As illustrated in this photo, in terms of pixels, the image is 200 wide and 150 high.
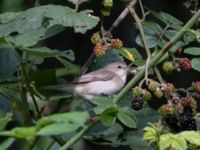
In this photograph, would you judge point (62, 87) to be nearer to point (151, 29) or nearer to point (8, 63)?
point (8, 63)

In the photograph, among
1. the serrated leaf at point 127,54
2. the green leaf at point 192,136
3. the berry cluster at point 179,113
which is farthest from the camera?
the serrated leaf at point 127,54

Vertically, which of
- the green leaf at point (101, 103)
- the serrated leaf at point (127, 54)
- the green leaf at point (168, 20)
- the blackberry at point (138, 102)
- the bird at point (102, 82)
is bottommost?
the bird at point (102, 82)

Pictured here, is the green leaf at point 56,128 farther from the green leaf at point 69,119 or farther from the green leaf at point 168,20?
the green leaf at point 168,20

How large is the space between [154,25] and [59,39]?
3.16 metres

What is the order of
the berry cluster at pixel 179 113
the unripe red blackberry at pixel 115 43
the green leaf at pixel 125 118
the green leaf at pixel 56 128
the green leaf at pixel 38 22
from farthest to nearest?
the unripe red blackberry at pixel 115 43
the green leaf at pixel 38 22
the berry cluster at pixel 179 113
the green leaf at pixel 125 118
the green leaf at pixel 56 128

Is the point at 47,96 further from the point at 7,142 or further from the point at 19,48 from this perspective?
the point at 7,142

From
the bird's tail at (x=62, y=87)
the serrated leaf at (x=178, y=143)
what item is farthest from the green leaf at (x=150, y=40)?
the serrated leaf at (x=178, y=143)

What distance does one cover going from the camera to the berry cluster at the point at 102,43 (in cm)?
248

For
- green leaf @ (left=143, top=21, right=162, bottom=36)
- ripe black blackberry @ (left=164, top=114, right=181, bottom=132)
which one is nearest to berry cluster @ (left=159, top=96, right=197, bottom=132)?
ripe black blackberry @ (left=164, top=114, right=181, bottom=132)

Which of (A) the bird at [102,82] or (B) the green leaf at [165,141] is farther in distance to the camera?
(A) the bird at [102,82]

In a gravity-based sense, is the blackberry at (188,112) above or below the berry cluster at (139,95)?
below

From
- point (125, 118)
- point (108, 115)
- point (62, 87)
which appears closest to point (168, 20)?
point (62, 87)

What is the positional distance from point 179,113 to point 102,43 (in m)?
0.43

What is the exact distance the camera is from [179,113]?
7.47ft
